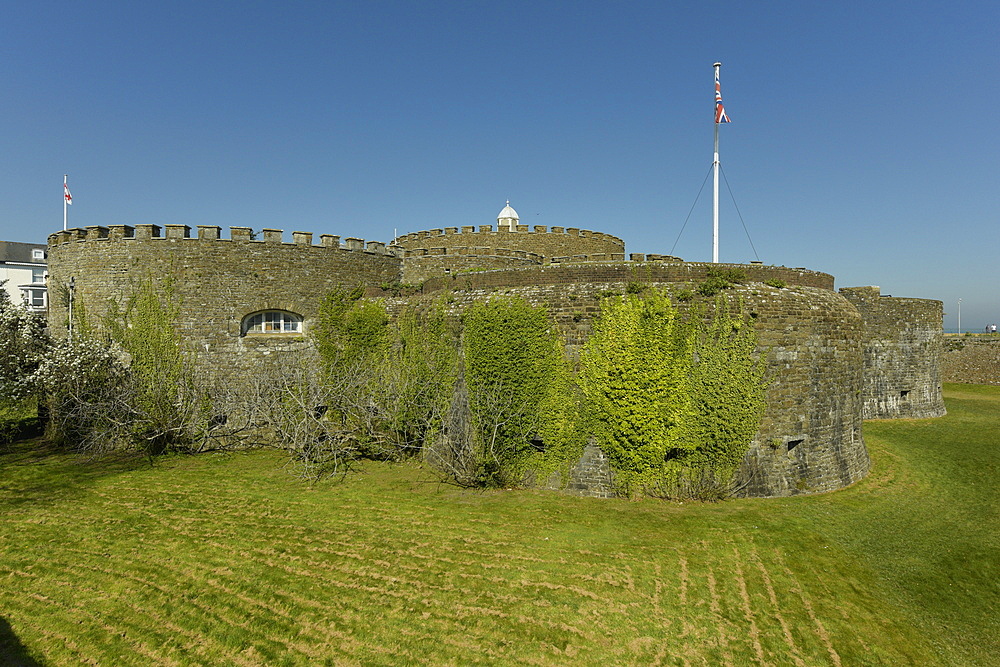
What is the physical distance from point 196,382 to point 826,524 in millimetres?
20150

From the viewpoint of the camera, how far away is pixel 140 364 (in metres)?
16.9

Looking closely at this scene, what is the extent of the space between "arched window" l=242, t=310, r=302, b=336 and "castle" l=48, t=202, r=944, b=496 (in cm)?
4

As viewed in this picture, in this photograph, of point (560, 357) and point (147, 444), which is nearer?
point (560, 357)

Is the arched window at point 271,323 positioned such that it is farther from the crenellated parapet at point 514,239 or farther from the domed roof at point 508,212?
the domed roof at point 508,212

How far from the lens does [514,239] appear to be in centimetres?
2736

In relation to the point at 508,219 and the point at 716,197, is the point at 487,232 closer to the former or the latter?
the point at 508,219

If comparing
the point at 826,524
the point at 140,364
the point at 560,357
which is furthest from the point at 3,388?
the point at 826,524

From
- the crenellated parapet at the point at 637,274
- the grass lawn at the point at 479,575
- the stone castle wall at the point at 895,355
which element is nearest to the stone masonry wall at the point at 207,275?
the grass lawn at the point at 479,575

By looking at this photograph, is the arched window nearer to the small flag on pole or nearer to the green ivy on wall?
the green ivy on wall

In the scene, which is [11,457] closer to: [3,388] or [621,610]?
[3,388]

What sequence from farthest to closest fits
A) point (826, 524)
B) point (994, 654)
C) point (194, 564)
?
point (826, 524) < point (194, 564) < point (994, 654)

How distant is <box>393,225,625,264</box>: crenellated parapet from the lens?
26969 mm

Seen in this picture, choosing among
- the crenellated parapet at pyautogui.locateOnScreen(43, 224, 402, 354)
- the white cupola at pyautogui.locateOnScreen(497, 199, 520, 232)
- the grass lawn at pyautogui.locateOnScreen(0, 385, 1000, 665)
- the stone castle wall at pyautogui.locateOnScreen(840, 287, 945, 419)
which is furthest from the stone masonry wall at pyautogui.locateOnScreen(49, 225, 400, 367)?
the stone castle wall at pyautogui.locateOnScreen(840, 287, 945, 419)

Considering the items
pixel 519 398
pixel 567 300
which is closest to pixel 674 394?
pixel 567 300
